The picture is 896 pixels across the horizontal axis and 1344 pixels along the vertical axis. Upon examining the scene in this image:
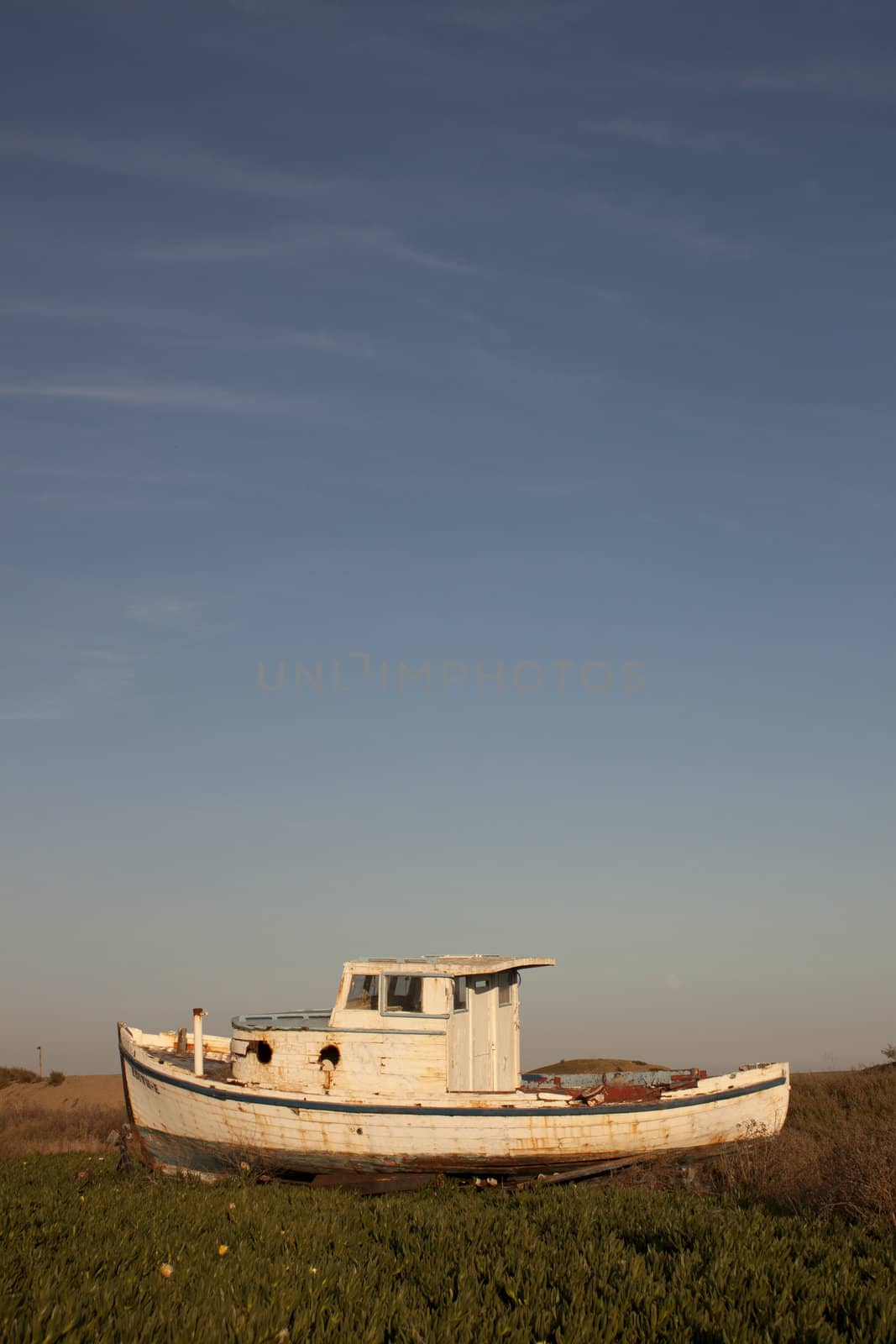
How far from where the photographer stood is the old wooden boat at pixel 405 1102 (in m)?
17.9

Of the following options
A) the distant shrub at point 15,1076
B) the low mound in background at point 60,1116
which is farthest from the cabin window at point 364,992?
the distant shrub at point 15,1076

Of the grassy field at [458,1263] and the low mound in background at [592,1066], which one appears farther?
the low mound in background at [592,1066]

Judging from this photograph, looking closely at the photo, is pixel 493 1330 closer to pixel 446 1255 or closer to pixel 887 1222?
pixel 446 1255

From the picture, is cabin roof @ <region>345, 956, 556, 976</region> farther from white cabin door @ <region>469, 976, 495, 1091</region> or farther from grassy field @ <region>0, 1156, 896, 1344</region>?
grassy field @ <region>0, 1156, 896, 1344</region>

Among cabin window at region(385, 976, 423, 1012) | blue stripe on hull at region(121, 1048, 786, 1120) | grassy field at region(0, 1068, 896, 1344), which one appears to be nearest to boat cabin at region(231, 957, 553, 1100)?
cabin window at region(385, 976, 423, 1012)

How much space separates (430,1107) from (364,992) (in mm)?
2785

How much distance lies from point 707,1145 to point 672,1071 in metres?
5.44

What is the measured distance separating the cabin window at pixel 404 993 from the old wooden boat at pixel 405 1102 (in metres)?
0.02

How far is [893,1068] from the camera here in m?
29.5

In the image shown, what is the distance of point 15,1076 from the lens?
47.8 meters

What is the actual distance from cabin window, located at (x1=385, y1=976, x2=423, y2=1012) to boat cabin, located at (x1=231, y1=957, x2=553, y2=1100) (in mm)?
17

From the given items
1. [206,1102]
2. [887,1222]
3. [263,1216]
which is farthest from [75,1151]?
[887,1222]

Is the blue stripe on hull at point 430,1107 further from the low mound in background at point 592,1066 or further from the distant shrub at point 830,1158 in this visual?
the low mound in background at point 592,1066

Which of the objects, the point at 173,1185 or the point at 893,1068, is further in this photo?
the point at 893,1068
